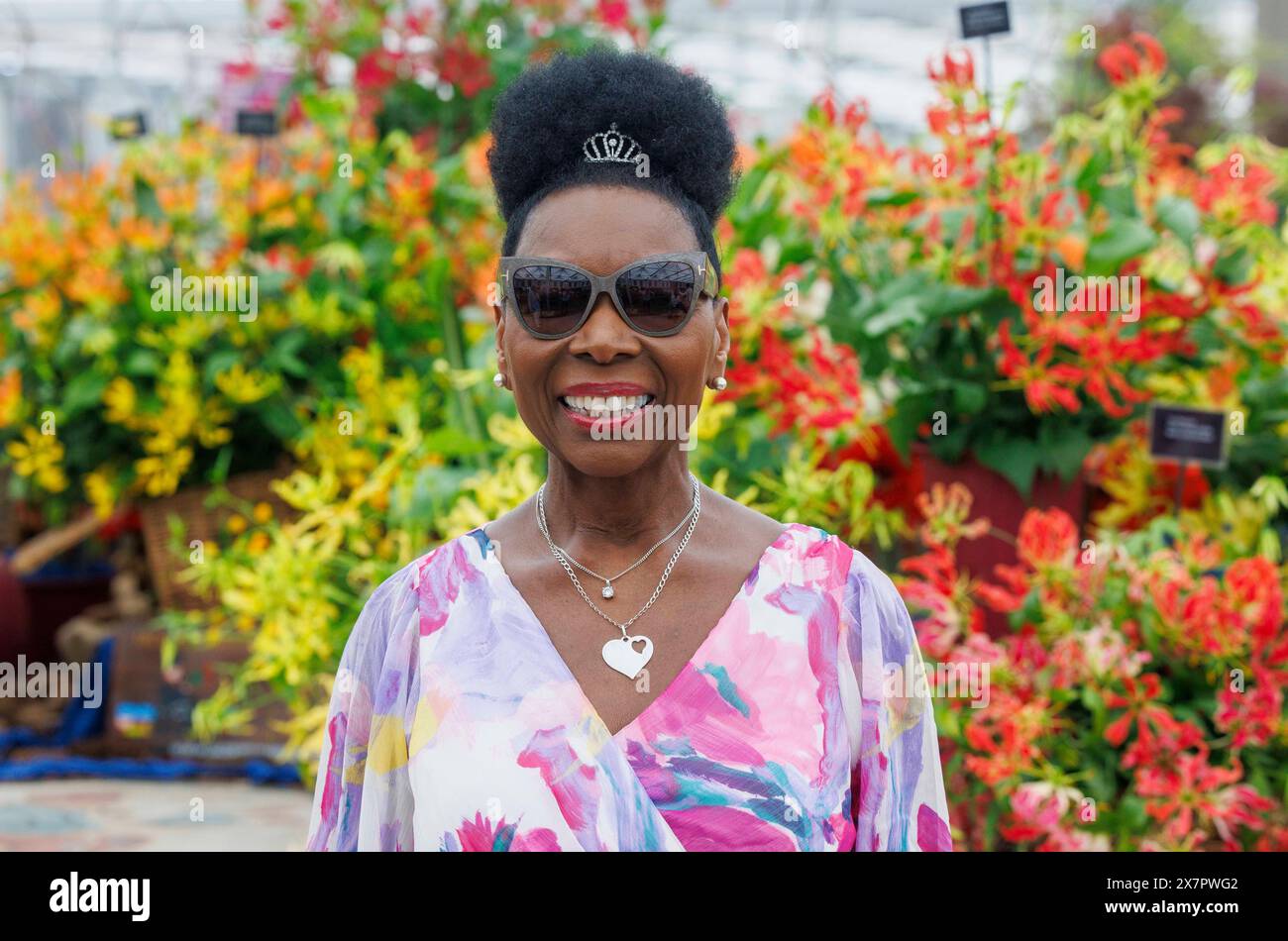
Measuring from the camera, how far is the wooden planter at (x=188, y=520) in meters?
4.08

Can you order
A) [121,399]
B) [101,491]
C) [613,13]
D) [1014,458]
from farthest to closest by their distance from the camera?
[101,491] → [613,13] → [121,399] → [1014,458]

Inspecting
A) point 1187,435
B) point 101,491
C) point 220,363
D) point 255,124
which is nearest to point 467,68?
point 255,124

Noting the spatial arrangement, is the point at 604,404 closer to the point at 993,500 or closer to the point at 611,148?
the point at 611,148

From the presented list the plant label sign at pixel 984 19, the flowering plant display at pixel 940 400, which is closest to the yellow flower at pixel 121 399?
the flowering plant display at pixel 940 400

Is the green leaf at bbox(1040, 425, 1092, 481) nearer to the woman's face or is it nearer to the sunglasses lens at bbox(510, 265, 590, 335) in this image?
the woman's face

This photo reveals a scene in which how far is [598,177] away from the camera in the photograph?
1.41m

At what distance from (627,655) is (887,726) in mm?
268

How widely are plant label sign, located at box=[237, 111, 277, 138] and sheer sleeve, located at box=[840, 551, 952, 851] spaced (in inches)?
114

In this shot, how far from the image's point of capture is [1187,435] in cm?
Answer: 257

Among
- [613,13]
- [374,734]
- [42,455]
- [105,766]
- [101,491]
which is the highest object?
[613,13]

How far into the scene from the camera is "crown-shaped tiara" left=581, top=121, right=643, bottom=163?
4.68ft

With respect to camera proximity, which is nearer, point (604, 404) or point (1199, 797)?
→ point (604, 404)
